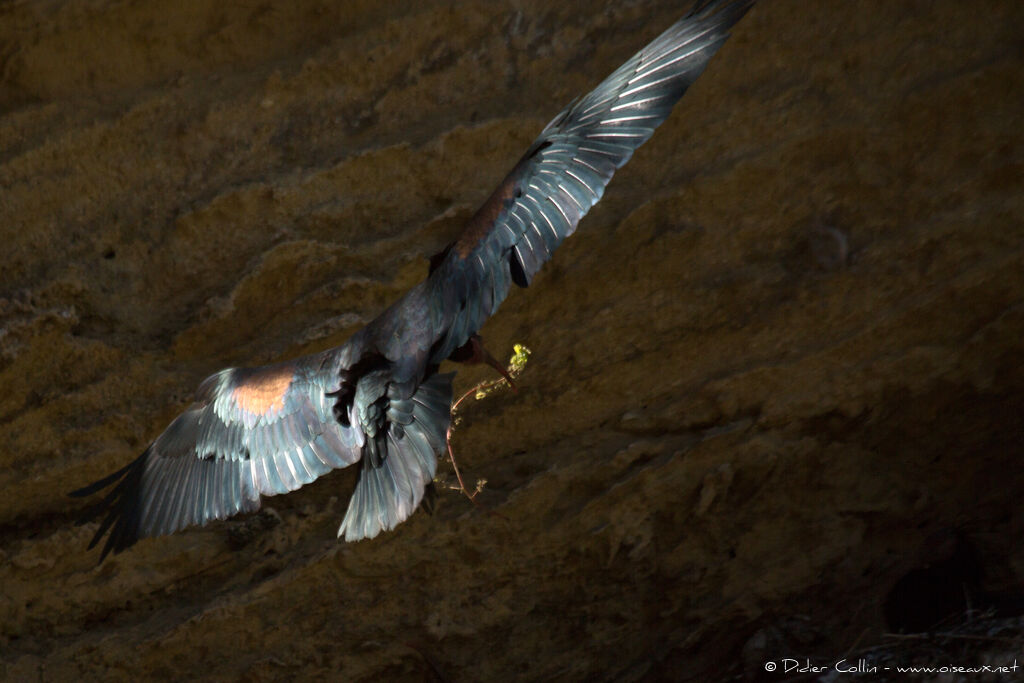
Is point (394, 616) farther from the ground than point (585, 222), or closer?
closer

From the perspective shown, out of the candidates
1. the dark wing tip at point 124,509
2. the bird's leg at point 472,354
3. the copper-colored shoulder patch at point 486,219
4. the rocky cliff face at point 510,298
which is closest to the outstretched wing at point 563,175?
the copper-colored shoulder patch at point 486,219

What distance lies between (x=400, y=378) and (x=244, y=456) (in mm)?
396

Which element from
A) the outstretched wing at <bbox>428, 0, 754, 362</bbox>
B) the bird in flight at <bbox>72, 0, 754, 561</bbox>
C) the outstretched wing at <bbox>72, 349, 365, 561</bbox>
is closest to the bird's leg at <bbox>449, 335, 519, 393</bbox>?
the bird in flight at <bbox>72, 0, 754, 561</bbox>

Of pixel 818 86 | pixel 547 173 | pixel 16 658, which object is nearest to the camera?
pixel 547 173

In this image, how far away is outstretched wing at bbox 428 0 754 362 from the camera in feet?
7.07

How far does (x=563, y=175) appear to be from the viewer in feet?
7.29

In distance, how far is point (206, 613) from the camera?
106 inches

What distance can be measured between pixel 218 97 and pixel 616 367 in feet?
4.11

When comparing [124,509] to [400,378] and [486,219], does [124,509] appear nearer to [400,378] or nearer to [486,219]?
[400,378]

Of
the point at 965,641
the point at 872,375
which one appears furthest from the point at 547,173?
the point at 965,641

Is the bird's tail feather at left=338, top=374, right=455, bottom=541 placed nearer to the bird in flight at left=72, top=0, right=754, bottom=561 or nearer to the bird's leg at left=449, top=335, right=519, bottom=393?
the bird in flight at left=72, top=0, right=754, bottom=561

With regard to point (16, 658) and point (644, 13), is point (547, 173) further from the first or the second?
point (16, 658)

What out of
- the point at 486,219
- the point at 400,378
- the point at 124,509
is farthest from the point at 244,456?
the point at 486,219

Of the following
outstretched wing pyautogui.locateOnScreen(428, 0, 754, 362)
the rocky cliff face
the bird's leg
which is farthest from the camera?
the rocky cliff face
